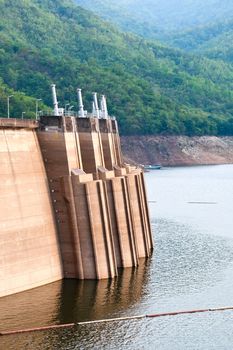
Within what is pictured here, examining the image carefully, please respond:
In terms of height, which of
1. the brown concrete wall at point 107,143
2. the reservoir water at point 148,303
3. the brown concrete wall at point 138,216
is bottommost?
the reservoir water at point 148,303

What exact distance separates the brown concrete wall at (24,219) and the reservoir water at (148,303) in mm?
1166

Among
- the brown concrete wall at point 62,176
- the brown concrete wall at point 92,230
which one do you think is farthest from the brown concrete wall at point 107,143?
the brown concrete wall at point 92,230

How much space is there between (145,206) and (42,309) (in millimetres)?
26912

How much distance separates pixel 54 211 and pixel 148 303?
10841 millimetres

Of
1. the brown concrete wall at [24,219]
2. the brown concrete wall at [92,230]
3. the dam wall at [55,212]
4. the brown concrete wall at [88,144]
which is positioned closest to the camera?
the brown concrete wall at [24,219]

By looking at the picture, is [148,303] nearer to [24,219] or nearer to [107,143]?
[24,219]

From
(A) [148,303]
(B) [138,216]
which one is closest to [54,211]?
(A) [148,303]

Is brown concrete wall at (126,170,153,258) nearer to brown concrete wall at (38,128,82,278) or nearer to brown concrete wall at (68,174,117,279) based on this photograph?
brown concrete wall at (68,174,117,279)

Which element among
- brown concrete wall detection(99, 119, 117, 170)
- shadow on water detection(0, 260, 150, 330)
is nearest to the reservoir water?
shadow on water detection(0, 260, 150, 330)

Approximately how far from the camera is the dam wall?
55.4 metres

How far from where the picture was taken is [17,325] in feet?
159

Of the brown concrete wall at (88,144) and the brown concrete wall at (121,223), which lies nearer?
the brown concrete wall at (121,223)

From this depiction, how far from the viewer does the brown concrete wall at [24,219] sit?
5434 cm

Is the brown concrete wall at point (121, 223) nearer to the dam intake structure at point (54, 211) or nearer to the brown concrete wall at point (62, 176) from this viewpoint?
Result: the dam intake structure at point (54, 211)
